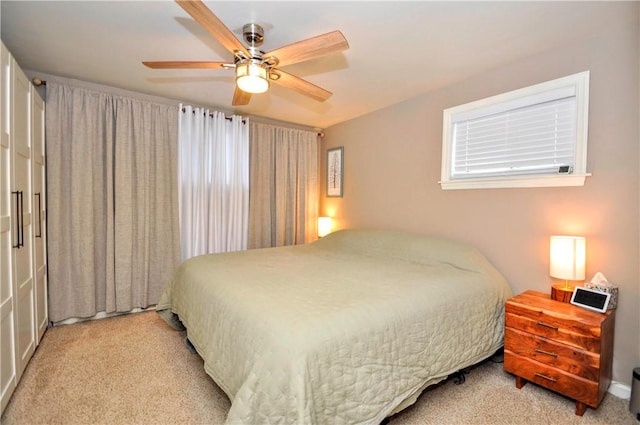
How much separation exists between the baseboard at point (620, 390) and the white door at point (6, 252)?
3.62 metres

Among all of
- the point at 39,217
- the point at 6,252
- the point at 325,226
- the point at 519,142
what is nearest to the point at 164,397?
the point at 6,252

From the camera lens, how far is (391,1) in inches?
67.4

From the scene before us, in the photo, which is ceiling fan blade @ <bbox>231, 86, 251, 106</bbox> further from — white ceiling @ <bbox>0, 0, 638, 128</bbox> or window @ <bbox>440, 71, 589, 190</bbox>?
window @ <bbox>440, 71, 589, 190</bbox>

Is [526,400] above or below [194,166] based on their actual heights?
below

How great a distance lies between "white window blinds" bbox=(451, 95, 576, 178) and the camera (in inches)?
86.2

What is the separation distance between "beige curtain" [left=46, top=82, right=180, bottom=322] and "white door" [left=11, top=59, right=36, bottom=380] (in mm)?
543

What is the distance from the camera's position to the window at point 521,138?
2.11 metres

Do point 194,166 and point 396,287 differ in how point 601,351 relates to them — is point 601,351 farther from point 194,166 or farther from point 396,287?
point 194,166

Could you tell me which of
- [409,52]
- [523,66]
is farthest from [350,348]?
[523,66]

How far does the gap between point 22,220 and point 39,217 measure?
1.86 feet

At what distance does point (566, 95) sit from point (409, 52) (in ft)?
3.80

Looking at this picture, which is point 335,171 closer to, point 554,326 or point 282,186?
point 282,186

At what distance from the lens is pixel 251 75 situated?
1.85m

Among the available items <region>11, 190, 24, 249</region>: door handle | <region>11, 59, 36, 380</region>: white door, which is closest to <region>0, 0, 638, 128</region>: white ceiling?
<region>11, 59, 36, 380</region>: white door
